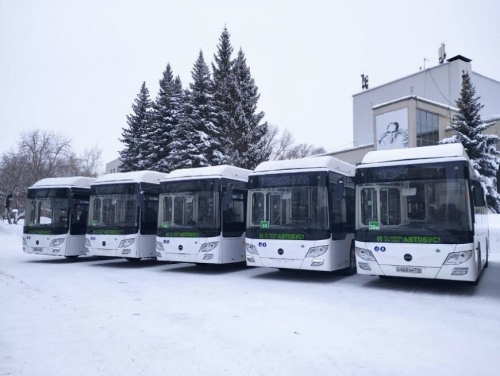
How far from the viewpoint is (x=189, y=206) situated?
44.7 feet

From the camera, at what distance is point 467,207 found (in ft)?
30.7

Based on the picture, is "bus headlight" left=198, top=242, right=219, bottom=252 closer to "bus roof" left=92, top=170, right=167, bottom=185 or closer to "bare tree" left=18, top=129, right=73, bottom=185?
"bus roof" left=92, top=170, right=167, bottom=185

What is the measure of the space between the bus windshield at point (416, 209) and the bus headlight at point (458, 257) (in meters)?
0.27

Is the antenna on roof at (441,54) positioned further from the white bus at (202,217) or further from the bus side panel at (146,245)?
the bus side panel at (146,245)

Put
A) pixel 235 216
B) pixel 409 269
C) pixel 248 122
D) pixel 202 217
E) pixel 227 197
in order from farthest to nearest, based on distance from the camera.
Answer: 1. pixel 248 122
2. pixel 235 216
3. pixel 202 217
4. pixel 227 197
5. pixel 409 269

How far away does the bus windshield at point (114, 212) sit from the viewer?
1456 cm

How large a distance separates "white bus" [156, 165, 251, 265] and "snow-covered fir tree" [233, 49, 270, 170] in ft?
57.8

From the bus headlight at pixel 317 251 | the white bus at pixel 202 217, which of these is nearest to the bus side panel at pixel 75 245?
the white bus at pixel 202 217

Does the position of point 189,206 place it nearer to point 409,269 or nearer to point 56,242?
point 56,242

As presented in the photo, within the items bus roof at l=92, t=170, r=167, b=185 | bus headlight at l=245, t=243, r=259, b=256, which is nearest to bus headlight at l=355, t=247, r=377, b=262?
bus headlight at l=245, t=243, r=259, b=256

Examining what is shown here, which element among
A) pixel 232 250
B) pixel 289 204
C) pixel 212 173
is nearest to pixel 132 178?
pixel 212 173

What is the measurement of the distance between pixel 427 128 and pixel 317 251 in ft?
99.1

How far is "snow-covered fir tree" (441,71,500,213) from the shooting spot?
30.2m

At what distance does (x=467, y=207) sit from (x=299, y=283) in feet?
14.7
